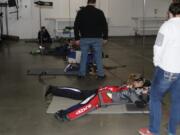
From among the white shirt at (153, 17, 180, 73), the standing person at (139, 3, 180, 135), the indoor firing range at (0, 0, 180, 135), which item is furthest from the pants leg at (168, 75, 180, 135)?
the indoor firing range at (0, 0, 180, 135)

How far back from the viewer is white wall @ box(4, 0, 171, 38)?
42.5 ft

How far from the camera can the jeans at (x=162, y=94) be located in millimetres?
3141

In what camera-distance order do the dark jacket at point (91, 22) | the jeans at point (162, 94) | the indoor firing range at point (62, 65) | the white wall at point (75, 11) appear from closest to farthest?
the jeans at point (162, 94), the indoor firing range at point (62, 65), the dark jacket at point (91, 22), the white wall at point (75, 11)

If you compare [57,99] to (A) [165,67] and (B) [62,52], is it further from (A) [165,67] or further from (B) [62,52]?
(B) [62,52]

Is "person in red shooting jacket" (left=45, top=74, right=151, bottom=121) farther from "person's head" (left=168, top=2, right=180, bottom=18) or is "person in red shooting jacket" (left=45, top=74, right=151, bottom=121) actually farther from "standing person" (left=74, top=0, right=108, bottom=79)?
"standing person" (left=74, top=0, right=108, bottom=79)

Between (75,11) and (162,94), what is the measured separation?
10.1 meters

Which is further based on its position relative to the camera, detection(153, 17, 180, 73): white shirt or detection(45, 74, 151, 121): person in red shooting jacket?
detection(45, 74, 151, 121): person in red shooting jacket

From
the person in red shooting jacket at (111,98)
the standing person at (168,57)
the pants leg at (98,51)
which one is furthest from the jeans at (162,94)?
the pants leg at (98,51)

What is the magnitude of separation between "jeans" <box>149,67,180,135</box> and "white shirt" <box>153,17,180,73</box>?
73 millimetres

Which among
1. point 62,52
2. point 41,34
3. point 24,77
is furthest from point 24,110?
point 41,34

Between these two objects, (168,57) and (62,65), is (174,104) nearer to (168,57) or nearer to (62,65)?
(168,57)

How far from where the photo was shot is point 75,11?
13.0 meters

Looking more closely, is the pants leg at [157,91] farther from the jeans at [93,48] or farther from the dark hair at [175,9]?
the jeans at [93,48]

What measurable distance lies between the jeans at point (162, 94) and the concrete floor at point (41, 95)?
1.33ft
